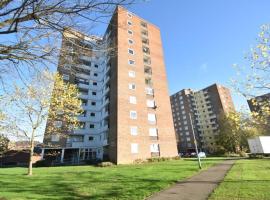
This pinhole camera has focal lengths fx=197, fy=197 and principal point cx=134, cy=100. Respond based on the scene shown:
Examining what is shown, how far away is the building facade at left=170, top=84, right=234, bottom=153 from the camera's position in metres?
87.1

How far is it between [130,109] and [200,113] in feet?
226

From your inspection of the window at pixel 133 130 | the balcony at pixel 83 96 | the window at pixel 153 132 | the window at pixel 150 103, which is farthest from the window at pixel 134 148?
the balcony at pixel 83 96

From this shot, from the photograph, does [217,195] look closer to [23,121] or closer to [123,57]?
[23,121]

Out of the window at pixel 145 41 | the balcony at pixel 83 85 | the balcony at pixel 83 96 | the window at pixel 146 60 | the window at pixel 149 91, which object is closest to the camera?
the window at pixel 149 91

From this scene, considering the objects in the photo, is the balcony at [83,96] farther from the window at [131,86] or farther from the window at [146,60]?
the window at [146,60]

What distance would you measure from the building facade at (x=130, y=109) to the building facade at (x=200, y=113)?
50.4 m

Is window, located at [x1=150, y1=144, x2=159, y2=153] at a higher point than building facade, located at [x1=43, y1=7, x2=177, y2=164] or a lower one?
lower

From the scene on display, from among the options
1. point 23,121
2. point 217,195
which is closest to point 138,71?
point 23,121

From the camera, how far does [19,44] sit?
609 cm

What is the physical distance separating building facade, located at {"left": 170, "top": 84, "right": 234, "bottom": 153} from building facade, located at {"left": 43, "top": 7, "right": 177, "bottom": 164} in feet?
165

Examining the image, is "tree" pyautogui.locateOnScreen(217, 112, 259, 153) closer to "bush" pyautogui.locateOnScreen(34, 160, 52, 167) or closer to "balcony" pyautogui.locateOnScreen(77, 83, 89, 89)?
"balcony" pyautogui.locateOnScreen(77, 83, 89, 89)

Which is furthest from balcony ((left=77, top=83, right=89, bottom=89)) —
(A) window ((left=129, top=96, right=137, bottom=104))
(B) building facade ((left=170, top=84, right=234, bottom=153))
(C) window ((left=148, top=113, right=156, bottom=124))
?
(B) building facade ((left=170, top=84, right=234, bottom=153))

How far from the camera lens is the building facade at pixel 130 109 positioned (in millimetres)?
31703

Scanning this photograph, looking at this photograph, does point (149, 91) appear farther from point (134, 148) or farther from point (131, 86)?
Result: point (134, 148)
